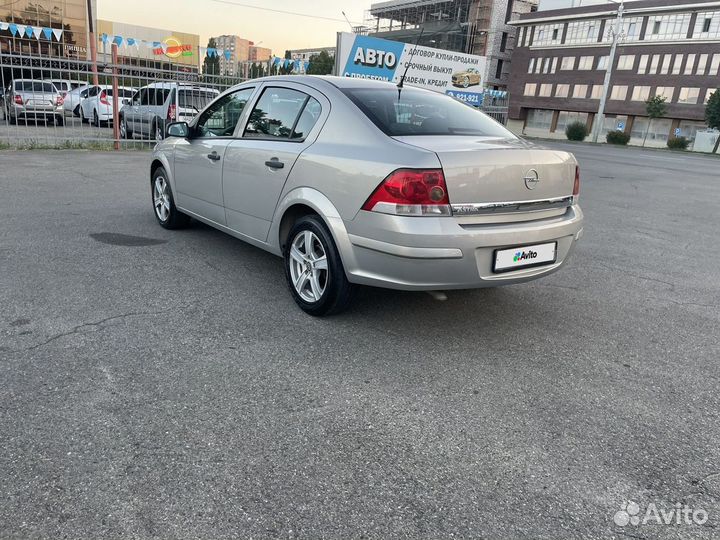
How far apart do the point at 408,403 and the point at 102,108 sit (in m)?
18.1

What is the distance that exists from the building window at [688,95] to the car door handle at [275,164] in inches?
2454

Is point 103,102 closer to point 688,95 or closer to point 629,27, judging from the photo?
point 688,95

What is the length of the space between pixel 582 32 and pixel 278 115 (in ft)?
230

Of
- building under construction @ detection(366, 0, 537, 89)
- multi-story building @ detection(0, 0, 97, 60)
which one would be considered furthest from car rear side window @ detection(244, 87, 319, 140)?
building under construction @ detection(366, 0, 537, 89)

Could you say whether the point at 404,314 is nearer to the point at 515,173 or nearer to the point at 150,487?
the point at 515,173

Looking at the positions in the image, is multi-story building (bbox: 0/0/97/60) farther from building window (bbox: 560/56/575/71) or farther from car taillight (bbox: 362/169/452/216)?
building window (bbox: 560/56/575/71)

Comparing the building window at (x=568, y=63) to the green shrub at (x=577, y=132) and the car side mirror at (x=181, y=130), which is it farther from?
the car side mirror at (x=181, y=130)

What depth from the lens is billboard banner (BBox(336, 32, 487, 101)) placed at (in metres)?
15.7

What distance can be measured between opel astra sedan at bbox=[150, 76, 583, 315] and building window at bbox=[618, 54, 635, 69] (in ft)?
215

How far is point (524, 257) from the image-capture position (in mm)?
3678

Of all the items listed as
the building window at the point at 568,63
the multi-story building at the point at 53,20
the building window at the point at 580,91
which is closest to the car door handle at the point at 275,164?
the multi-story building at the point at 53,20

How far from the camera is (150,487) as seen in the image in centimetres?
223

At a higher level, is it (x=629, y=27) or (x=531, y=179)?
(x=629, y=27)

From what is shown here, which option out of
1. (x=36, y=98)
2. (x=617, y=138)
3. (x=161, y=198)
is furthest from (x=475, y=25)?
(x=161, y=198)
